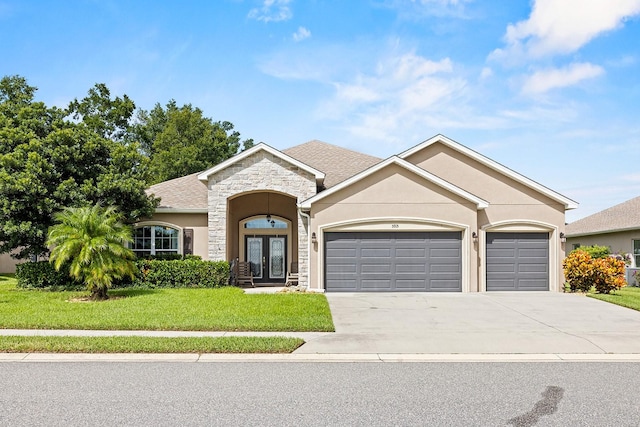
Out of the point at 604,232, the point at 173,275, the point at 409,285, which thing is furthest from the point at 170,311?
the point at 604,232

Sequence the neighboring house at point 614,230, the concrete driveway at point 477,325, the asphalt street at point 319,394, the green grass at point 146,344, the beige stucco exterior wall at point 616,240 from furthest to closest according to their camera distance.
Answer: the beige stucco exterior wall at point 616,240, the neighboring house at point 614,230, the concrete driveway at point 477,325, the green grass at point 146,344, the asphalt street at point 319,394

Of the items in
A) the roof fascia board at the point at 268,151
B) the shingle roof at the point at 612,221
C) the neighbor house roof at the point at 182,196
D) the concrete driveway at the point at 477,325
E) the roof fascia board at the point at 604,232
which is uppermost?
the roof fascia board at the point at 268,151

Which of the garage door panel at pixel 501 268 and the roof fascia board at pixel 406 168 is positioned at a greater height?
the roof fascia board at pixel 406 168

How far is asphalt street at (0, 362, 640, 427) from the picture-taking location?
17.4 feet

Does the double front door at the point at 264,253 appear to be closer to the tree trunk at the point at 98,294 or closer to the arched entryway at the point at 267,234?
the arched entryway at the point at 267,234

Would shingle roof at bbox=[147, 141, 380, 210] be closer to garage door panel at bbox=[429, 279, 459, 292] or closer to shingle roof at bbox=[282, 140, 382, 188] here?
shingle roof at bbox=[282, 140, 382, 188]

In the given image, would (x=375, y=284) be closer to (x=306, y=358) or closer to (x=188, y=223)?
(x=188, y=223)

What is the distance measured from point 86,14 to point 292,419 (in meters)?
14.9

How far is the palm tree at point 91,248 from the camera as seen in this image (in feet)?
48.5

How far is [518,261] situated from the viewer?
1877 centimetres

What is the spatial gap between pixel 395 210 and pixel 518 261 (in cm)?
497

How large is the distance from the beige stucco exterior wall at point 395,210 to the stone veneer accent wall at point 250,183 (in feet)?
5.47

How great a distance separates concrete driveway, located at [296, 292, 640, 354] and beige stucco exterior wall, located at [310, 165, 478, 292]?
2.20 m

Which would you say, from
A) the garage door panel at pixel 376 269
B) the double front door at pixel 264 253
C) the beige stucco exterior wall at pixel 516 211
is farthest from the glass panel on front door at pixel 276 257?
the beige stucco exterior wall at pixel 516 211
